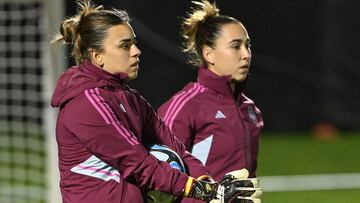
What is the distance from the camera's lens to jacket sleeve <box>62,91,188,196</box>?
12.6ft

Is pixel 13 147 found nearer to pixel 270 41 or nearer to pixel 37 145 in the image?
pixel 37 145

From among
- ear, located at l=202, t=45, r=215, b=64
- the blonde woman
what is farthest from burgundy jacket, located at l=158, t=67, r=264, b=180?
the blonde woman

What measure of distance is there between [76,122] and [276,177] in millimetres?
6395

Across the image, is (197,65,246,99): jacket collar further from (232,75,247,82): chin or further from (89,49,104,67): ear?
(89,49,104,67): ear

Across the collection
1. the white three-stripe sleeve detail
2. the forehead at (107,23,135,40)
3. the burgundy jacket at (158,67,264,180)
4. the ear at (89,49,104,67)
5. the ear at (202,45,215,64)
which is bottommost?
the white three-stripe sleeve detail

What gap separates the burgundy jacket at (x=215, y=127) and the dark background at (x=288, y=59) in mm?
6452

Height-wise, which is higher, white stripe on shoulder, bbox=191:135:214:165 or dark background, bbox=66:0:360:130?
dark background, bbox=66:0:360:130

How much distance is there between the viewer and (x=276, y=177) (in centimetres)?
1008

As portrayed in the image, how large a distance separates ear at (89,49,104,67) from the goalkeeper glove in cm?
62

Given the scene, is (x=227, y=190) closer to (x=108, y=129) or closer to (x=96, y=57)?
(x=108, y=129)

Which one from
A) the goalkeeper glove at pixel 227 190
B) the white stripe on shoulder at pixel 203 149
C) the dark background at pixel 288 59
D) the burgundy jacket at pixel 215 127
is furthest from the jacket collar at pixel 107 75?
the dark background at pixel 288 59

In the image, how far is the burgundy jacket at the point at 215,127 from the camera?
4922mm

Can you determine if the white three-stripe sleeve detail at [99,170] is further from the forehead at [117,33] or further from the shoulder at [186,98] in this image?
the shoulder at [186,98]

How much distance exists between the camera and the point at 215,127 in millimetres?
4969
